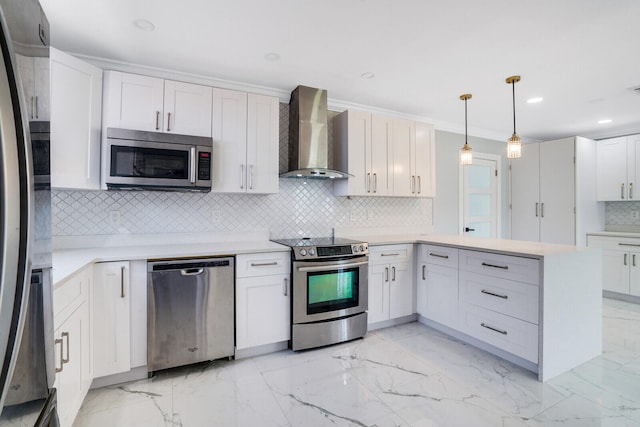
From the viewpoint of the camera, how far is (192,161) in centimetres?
252

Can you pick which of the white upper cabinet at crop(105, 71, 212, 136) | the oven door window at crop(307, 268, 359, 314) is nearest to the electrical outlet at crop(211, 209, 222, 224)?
the white upper cabinet at crop(105, 71, 212, 136)

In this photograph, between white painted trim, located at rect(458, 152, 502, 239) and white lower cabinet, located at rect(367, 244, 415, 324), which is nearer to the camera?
white lower cabinet, located at rect(367, 244, 415, 324)

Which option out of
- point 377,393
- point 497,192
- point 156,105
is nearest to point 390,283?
point 377,393

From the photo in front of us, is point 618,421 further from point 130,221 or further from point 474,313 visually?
point 130,221

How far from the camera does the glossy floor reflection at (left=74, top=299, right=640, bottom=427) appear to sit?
185 centimetres

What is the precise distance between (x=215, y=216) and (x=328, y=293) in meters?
1.31

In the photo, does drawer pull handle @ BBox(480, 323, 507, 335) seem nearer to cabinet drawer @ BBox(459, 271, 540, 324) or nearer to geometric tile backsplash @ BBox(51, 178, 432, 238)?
cabinet drawer @ BBox(459, 271, 540, 324)

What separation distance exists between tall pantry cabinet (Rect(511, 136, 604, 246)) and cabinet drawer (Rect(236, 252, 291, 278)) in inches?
166

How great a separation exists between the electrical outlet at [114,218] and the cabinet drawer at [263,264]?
3.61 ft

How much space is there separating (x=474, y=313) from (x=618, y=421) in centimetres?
107

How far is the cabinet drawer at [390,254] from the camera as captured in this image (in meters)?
3.15

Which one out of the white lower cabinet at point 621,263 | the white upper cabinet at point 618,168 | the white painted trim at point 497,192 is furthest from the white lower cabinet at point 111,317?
the white upper cabinet at point 618,168

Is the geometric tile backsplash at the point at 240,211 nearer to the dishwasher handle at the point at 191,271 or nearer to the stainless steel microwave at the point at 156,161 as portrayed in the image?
the stainless steel microwave at the point at 156,161

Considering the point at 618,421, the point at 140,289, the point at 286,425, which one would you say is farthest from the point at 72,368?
the point at 618,421
